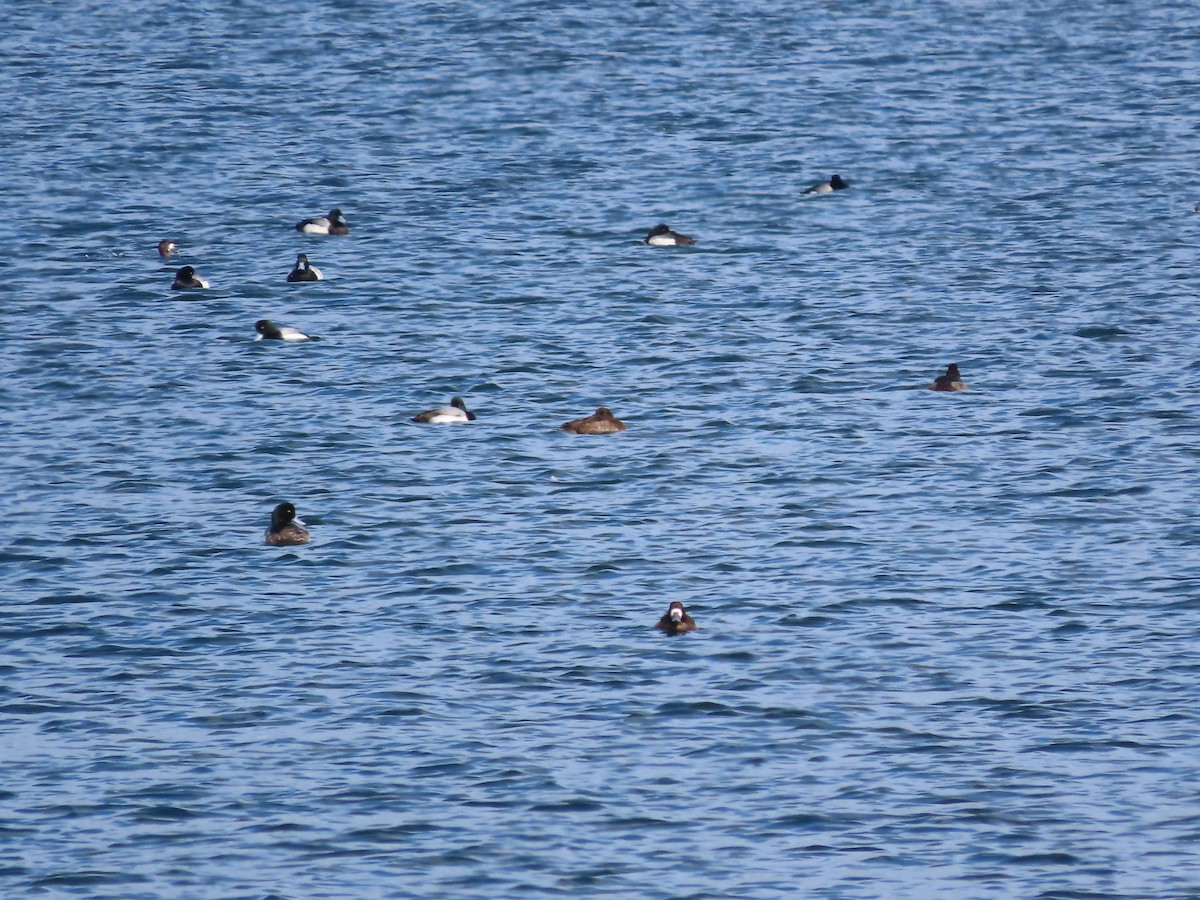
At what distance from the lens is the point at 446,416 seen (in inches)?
1242

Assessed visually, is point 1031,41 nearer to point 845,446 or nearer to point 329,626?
point 845,446

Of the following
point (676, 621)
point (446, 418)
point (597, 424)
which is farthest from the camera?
point (446, 418)

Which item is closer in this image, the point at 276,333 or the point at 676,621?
the point at 676,621

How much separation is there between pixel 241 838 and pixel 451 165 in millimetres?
33279

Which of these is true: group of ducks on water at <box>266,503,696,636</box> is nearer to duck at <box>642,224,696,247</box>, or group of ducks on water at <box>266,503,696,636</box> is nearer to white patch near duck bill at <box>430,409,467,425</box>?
white patch near duck bill at <box>430,409,467,425</box>

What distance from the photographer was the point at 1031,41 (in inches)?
2450

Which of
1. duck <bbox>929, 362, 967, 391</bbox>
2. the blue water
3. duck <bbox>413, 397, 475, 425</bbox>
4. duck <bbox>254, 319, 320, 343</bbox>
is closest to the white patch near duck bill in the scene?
duck <bbox>413, 397, 475, 425</bbox>

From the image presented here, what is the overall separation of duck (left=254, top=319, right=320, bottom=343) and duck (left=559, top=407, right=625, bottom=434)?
6.98m

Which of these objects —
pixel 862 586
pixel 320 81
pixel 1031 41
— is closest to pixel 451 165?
pixel 320 81

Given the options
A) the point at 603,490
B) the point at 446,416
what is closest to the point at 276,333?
the point at 446,416

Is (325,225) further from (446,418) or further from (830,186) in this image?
(446,418)

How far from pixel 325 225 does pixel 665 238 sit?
7.06 meters

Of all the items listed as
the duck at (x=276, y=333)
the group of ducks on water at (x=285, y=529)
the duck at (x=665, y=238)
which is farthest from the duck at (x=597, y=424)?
the duck at (x=665, y=238)

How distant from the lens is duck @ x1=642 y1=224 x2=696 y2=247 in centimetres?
4222
